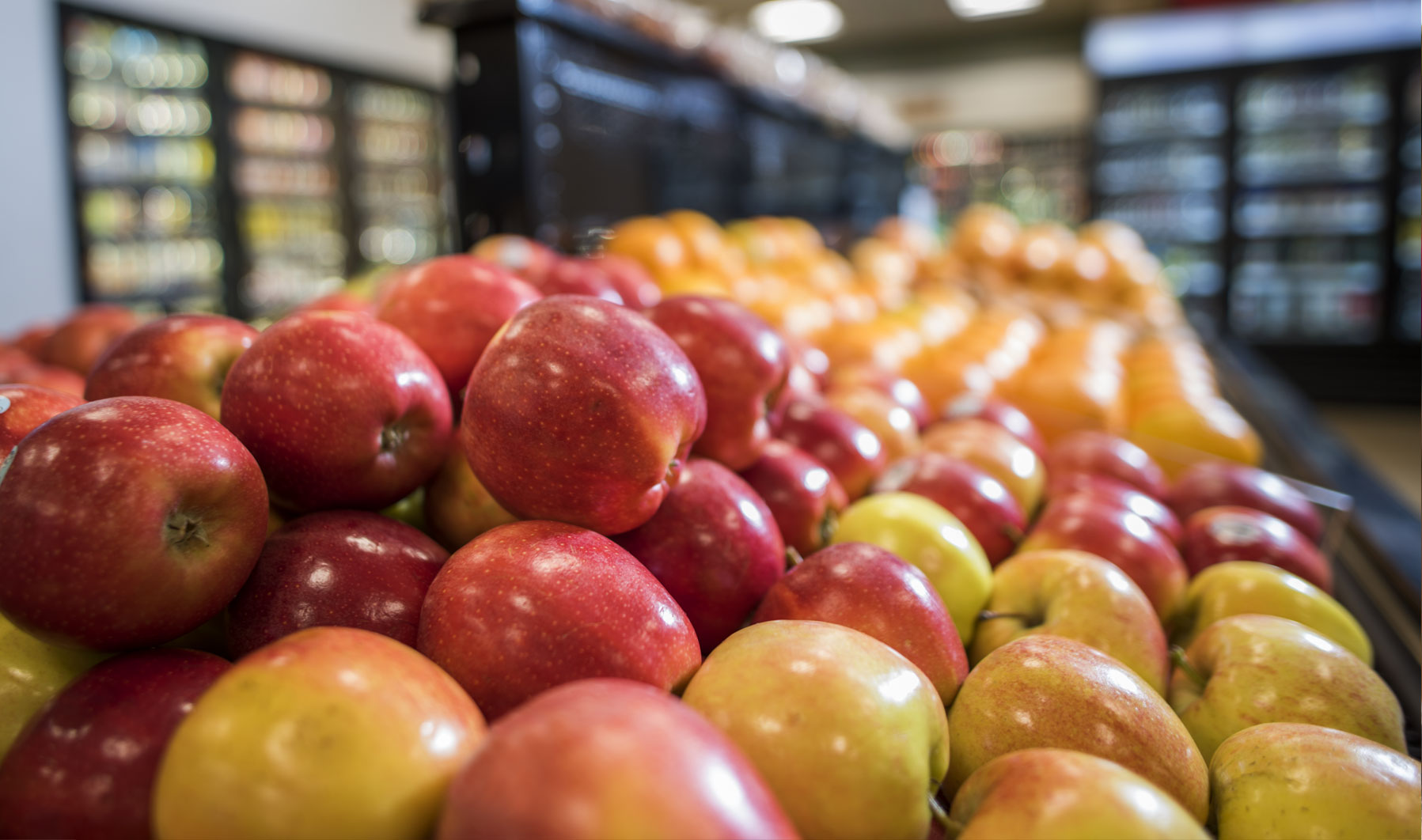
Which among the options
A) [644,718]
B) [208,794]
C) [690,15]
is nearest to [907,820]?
[644,718]

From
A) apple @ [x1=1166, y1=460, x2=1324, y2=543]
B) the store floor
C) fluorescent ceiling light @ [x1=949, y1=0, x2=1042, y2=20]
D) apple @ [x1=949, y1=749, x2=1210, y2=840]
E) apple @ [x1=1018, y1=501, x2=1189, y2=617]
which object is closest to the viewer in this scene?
apple @ [x1=949, y1=749, x2=1210, y2=840]

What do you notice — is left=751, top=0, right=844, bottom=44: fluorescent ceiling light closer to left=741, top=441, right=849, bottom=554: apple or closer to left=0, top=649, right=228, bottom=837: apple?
left=741, top=441, right=849, bottom=554: apple

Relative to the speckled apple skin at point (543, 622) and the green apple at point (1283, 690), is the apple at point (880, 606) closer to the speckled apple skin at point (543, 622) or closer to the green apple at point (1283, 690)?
the speckled apple skin at point (543, 622)

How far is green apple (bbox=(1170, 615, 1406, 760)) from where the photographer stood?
2.78 feet

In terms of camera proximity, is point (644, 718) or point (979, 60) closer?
point (644, 718)

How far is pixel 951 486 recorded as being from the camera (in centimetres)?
123

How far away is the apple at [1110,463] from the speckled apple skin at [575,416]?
974 mm

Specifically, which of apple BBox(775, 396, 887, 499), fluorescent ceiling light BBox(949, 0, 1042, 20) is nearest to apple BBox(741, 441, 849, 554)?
apple BBox(775, 396, 887, 499)

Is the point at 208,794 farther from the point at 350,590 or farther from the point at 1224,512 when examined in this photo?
the point at 1224,512

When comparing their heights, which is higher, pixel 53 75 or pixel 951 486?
pixel 53 75

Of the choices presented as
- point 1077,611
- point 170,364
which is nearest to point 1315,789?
point 1077,611

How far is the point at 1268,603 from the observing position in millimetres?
1055

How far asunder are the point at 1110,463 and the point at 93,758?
4.75 ft

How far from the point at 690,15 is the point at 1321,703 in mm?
2813
